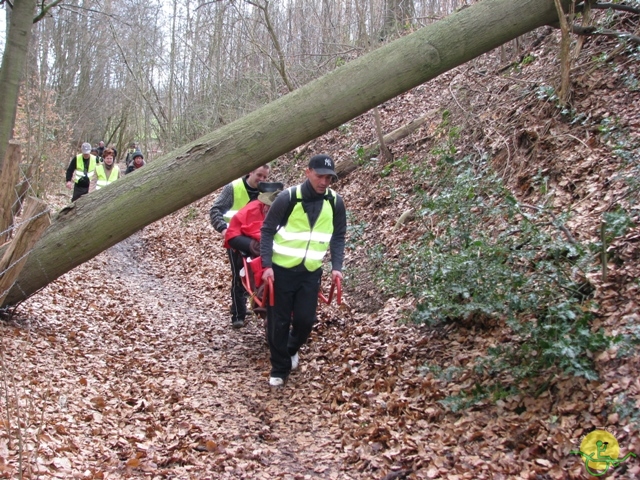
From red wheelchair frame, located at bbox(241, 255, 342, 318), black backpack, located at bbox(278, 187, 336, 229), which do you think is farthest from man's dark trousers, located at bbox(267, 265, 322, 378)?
black backpack, located at bbox(278, 187, 336, 229)

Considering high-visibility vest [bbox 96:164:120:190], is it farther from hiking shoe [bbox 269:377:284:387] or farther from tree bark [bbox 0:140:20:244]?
hiking shoe [bbox 269:377:284:387]

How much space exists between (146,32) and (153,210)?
23.2 m

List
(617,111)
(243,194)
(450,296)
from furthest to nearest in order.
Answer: (243,194)
(617,111)
(450,296)

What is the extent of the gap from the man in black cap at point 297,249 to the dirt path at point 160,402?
602mm

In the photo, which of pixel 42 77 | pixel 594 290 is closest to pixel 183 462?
pixel 594 290

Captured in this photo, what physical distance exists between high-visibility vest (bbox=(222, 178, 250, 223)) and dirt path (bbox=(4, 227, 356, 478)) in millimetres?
1581

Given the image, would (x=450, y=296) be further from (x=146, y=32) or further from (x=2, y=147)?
(x=146, y=32)

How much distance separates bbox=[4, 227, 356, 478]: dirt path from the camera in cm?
416

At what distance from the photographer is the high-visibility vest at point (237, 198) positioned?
7.36 metres

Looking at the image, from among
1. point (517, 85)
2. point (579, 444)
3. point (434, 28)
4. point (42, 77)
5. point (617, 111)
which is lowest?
point (579, 444)

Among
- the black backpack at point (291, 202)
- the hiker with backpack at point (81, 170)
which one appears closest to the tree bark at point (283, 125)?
the black backpack at point (291, 202)

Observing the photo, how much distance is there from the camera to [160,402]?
525cm

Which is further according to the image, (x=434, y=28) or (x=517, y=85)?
(x=517, y=85)

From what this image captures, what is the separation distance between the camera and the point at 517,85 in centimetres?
883
